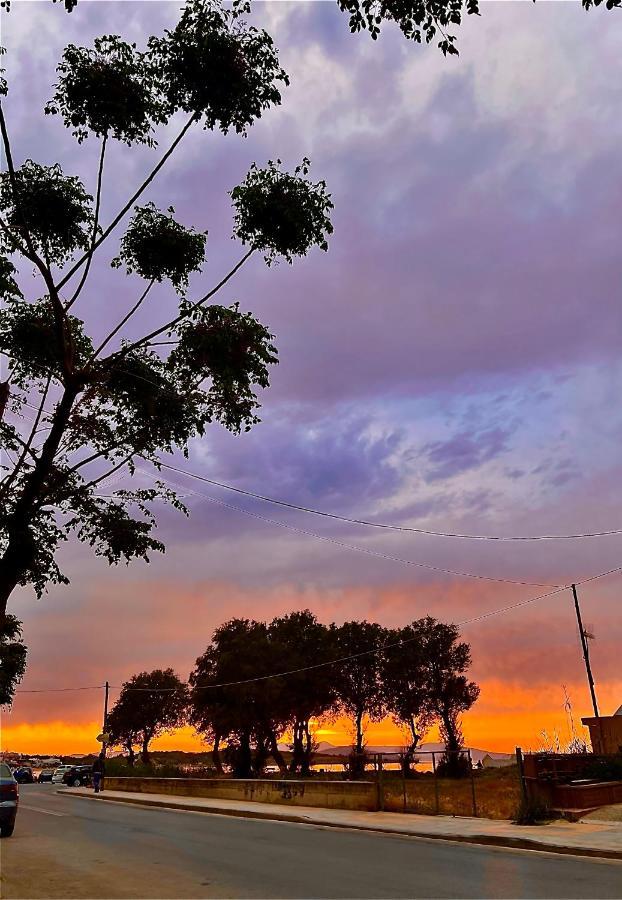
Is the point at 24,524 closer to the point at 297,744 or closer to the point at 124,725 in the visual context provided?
the point at 297,744

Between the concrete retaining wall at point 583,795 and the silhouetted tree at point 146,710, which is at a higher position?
the silhouetted tree at point 146,710

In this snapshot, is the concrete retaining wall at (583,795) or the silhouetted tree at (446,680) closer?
the concrete retaining wall at (583,795)

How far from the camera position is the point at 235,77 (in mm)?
10336

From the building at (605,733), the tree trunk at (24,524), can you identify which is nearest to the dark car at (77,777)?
the building at (605,733)

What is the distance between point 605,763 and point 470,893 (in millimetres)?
15564

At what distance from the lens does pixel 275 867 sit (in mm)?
12500

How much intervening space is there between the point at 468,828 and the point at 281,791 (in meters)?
13.6

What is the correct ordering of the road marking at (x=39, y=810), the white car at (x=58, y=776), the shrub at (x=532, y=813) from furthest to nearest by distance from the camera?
the white car at (x=58, y=776) < the road marking at (x=39, y=810) < the shrub at (x=532, y=813)

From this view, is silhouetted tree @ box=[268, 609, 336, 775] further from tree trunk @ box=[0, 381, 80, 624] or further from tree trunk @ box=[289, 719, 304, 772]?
tree trunk @ box=[0, 381, 80, 624]

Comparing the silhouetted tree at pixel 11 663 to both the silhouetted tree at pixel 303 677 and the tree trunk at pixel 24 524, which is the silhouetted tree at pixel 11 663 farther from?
the silhouetted tree at pixel 303 677

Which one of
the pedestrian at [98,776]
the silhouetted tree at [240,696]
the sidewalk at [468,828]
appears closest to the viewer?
the sidewalk at [468,828]

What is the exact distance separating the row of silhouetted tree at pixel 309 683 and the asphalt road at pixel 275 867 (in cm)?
3533

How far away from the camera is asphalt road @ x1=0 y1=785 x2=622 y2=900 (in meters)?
10.3

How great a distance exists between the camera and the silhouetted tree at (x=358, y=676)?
195ft
